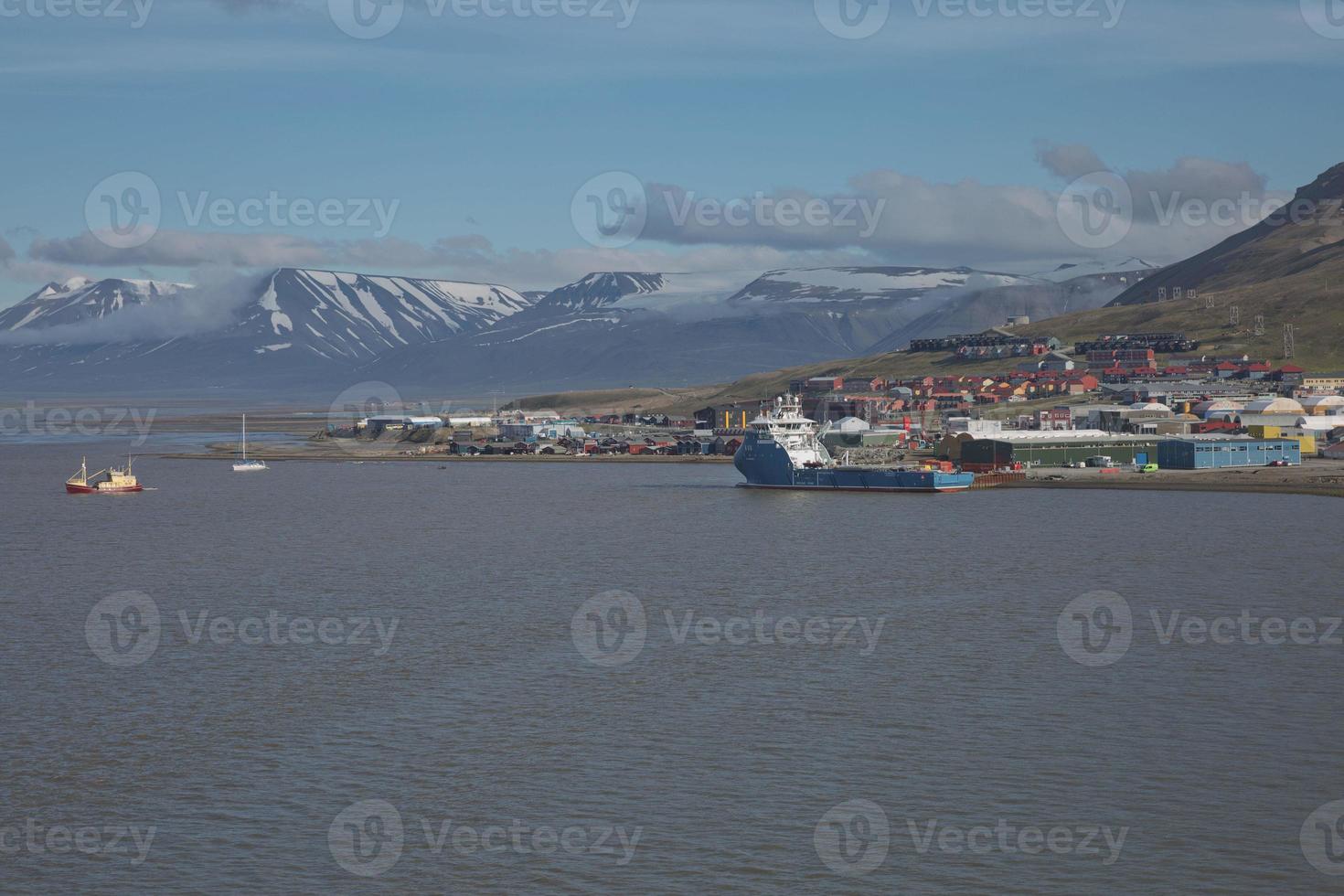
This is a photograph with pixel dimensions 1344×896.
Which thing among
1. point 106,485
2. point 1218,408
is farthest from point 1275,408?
point 106,485

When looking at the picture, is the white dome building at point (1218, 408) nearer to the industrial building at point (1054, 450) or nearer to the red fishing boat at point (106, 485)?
the industrial building at point (1054, 450)

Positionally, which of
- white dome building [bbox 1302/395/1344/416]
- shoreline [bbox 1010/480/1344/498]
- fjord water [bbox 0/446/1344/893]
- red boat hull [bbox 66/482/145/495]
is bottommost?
fjord water [bbox 0/446/1344/893]

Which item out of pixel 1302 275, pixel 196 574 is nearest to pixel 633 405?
pixel 1302 275

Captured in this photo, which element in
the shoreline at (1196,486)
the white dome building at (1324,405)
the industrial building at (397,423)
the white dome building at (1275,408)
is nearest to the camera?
the shoreline at (1196,486)

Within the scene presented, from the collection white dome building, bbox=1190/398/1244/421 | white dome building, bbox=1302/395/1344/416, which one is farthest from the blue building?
white dome building, bbox=1302/395/1344/416

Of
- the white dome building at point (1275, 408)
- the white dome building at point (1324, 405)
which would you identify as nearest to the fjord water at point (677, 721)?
the white dome building at point (1275, 408)

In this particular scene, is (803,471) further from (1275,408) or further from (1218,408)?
(1218,408)

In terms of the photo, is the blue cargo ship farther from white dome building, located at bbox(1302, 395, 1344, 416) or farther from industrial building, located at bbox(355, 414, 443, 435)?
industrial building, located at bbox(355, 414, 443, 435)
